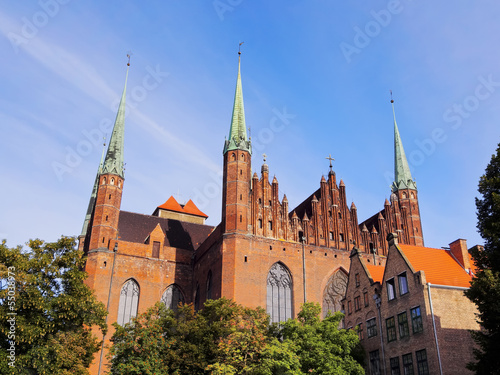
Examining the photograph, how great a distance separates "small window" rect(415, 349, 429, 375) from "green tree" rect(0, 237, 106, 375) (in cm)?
1816

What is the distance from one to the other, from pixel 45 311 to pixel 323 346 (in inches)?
605

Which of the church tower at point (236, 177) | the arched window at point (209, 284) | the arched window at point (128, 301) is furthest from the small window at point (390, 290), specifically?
the arched window at point (128, 301)

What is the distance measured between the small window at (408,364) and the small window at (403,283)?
349 cm

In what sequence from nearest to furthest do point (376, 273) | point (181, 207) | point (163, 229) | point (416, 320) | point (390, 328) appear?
point (416, 320) → point (390, 328) → point (376, 273) → point (163, 229) → point (181, 207)

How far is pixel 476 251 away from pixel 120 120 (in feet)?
147

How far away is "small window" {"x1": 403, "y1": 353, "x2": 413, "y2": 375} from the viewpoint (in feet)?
92.6

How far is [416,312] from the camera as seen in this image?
93.8 ft

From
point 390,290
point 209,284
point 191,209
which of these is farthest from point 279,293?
point 191,209

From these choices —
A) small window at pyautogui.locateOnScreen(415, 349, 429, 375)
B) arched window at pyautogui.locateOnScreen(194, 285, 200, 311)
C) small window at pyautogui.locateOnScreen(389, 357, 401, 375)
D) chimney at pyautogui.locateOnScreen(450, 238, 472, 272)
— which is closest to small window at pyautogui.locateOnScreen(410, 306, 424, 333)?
small window at pyautogui.locateOnScreen(415, 349, 429, 375)

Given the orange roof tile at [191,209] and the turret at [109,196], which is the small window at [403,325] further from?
the orange roof tile at [191,209]

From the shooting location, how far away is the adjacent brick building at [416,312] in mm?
27241

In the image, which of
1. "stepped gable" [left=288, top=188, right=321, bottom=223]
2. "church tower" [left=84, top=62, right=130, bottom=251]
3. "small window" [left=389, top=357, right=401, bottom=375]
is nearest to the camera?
"small window" [left=389, top=357, right=401, bottom=375]

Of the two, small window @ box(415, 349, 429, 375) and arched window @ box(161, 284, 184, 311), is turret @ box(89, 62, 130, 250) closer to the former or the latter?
arched window @ box(161, 284, 184, 311)

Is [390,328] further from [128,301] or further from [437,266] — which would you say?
[128,301]
